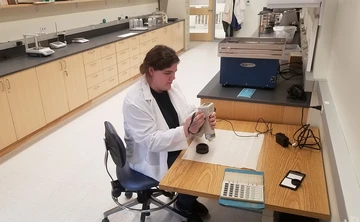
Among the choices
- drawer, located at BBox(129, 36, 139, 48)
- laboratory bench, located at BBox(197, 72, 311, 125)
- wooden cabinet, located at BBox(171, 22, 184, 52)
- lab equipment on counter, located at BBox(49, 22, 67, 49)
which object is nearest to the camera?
laboratory bench, located at BBox(197, 72, 311, 125)

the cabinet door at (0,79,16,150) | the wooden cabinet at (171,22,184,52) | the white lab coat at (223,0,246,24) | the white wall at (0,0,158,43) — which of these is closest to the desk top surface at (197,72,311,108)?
the cabinet door at (0,79,16,150)

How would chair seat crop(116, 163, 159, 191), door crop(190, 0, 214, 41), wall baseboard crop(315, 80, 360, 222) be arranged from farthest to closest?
door crop(190, 0, 214, 41) < chair seat crop(116, 163, 159, 191) < wall baseboard crop(315, 80, 360, 222)

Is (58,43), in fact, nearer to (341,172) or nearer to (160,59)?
(160,59)

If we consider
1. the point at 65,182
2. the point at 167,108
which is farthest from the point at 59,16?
the point at 167,108

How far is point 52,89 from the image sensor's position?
3416 mm

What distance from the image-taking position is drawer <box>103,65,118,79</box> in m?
4.46

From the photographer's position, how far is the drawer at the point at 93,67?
4039 mm

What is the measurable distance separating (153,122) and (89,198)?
107 cm

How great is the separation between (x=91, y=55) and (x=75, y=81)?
49 cm

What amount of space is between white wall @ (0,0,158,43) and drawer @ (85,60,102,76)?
732 mm

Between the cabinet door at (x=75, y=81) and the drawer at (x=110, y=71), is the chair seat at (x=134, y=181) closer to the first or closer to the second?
the cabinet door at (x=75, y=81)

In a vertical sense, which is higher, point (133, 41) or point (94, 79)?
point (133, 41)

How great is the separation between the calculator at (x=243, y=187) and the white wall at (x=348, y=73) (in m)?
0.38

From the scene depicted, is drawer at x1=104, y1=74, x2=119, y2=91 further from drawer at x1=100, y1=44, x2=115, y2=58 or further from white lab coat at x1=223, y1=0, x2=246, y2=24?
white lab coat at x1=223, y1=0, x2=246, y2=24
